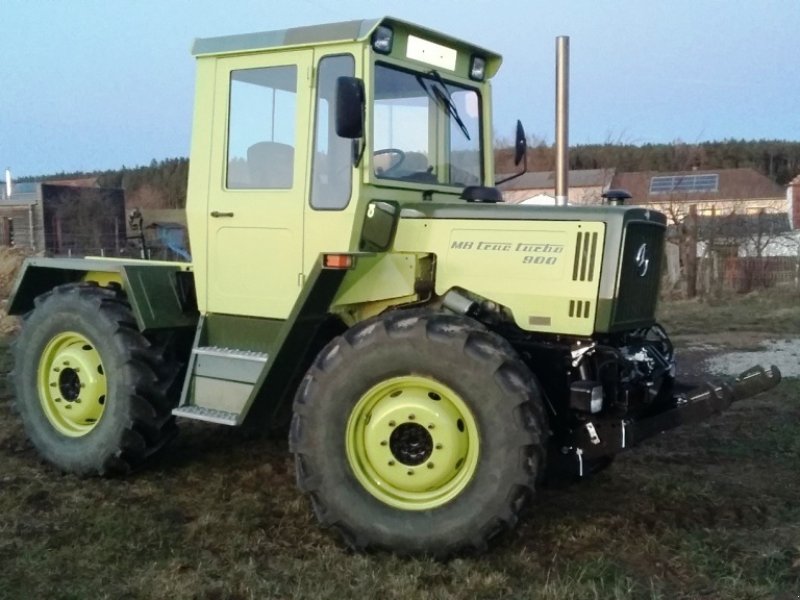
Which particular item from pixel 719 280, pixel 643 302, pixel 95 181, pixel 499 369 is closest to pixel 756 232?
pixel 719 280

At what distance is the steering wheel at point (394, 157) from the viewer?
5355 mm

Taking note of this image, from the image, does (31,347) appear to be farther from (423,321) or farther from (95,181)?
(95,181)

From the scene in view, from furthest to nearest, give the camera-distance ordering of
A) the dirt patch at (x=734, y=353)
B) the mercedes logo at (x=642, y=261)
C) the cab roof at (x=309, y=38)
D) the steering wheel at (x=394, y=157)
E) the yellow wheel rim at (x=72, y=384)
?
the dirt patch at (x=734, y=353) → the yellow wheel rim at (x=72, y=384) → the steering wheel at (x=394, y=157) → the cab roof at (x=309, y=38) → the mercedes logo at (x=642, y=261)

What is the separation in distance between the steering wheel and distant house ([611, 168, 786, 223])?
1435 centimetres

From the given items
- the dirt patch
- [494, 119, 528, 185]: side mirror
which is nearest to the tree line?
[494, 119, 528, 185]: side mirror

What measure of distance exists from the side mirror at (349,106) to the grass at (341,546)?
2.06m

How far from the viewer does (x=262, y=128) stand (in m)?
5.61

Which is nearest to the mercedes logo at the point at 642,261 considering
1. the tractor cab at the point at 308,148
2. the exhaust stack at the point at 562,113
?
the tractor cab at the point at 308,148

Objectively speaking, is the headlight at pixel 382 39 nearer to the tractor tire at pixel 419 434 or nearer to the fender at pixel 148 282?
the tractor tire at pixel 419 434

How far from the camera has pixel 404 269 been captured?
16.6 ft

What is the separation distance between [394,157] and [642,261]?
59.3 inches

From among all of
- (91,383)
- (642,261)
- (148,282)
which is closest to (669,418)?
(642,261)

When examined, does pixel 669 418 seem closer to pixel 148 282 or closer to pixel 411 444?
pixel 411 444

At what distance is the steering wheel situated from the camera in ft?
17.6
